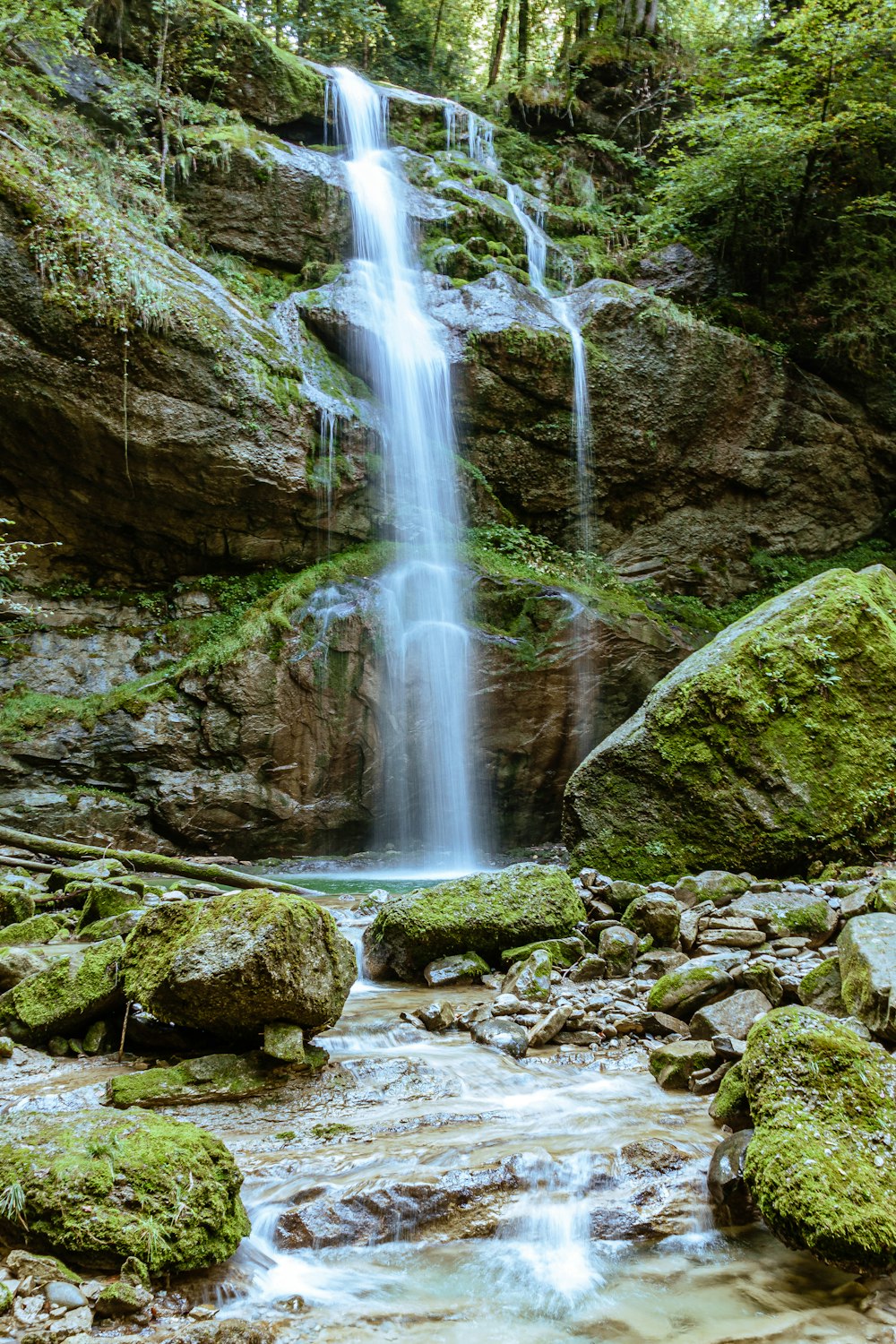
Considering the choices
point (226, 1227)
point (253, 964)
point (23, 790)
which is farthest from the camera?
point (23, 790)

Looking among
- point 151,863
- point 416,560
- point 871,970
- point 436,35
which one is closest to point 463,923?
point 871,970

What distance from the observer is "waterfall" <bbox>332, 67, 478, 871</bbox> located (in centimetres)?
1167

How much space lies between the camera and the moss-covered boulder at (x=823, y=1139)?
2.30m

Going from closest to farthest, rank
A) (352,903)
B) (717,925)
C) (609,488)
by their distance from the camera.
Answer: (717,925), (352,903), (609,488)

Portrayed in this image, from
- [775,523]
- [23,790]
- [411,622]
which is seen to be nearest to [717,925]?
[411,622]

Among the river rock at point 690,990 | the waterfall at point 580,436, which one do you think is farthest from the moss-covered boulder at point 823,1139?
the waterfall at point 580,436

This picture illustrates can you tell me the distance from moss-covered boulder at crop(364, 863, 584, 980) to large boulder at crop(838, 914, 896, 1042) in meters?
1.94

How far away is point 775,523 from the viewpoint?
15.2 m

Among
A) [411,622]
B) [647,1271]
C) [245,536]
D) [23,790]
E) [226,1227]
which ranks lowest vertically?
[647,1271]

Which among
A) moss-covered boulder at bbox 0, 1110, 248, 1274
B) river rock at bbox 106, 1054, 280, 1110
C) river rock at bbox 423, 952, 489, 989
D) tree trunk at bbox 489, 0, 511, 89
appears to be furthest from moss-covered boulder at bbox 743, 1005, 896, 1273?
tree trunk at bbox 489, 0, 511, 89

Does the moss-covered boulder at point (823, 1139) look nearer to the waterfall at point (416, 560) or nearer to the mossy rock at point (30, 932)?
the mossy rock at point (30, 932)

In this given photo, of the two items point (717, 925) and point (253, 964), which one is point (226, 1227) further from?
point (717, 925)

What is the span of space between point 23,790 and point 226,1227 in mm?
8677

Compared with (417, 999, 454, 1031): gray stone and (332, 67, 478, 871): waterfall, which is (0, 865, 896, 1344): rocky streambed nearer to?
(417, 999, 454, 1031): gray stone
